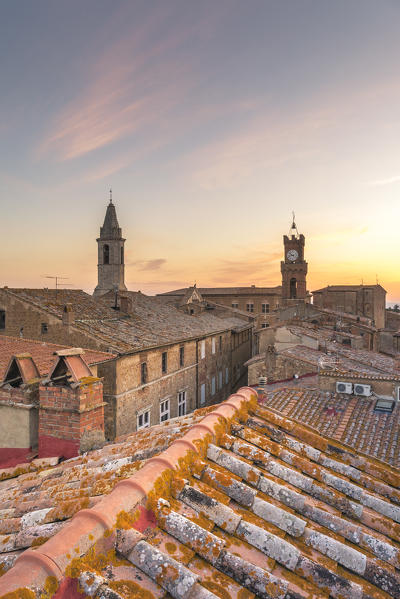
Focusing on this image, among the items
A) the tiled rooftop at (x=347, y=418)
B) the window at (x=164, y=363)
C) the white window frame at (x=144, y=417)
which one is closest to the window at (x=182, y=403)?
the window at (x=164, y=363)

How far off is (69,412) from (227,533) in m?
3.87

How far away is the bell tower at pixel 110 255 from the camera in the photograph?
5612 cm

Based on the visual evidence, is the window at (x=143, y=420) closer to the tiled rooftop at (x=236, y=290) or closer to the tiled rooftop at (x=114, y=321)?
the tiled rooftop at (x=114, y=321)

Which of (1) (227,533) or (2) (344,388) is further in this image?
(2) (344,388)

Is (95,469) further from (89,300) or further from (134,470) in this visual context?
(89,300)

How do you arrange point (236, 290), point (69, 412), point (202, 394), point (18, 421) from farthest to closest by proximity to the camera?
1. point (236, 290)
2. point (202, 394)
3. point (18, 421)
4. point (69, 412)

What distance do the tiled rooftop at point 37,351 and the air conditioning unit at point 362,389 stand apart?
1004 centimetres

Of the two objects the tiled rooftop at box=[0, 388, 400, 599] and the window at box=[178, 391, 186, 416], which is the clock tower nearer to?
the window at box=[178, 391, 186, 416]

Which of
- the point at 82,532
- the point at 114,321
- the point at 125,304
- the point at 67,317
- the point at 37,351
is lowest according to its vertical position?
the point at 37,351

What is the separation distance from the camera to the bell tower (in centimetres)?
5612

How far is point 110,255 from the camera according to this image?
185 ft

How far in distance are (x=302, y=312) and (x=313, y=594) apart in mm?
42611

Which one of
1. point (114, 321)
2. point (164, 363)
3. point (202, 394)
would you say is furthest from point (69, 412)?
point (202, 394)

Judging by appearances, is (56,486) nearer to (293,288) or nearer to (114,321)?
(114,321)
